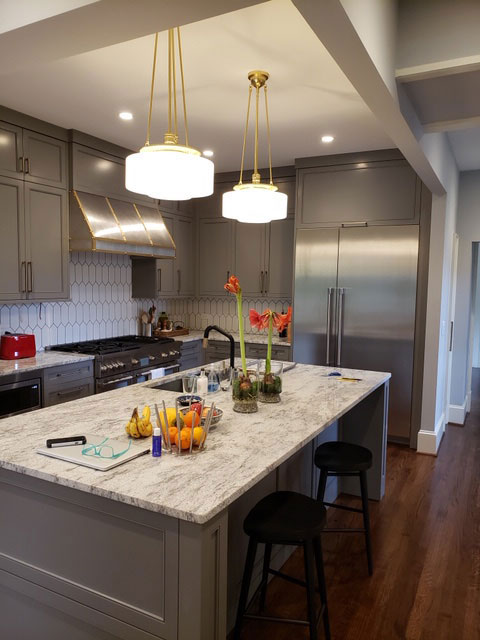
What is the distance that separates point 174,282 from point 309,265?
159 cm

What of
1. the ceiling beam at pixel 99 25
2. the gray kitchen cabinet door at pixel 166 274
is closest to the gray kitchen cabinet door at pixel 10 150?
the gray kitchen cabinet door at pixel 166 274

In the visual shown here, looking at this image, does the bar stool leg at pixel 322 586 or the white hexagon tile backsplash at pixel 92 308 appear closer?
the bar stool leg at pixel 322 586

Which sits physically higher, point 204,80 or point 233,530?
point 204,80

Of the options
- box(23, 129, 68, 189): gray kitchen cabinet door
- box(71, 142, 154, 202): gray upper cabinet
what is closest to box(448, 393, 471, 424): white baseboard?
box(71, 142, 154, 202): gray upper cabinet

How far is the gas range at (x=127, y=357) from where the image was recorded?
13.5ft

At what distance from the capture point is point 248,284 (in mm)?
5547

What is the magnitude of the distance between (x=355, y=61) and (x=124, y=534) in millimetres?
1798

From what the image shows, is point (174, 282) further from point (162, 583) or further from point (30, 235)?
point (162, 583)

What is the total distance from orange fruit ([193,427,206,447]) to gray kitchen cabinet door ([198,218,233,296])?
393 cm

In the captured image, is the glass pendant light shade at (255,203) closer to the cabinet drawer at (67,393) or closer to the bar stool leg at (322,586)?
the bar stool leg at (322,586)

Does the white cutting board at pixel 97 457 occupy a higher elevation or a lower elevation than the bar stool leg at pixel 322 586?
higher

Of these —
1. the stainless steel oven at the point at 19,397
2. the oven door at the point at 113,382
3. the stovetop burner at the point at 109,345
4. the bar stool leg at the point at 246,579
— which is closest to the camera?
the bar stool leg at the point at 246,579

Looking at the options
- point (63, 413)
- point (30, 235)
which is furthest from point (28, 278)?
point (63, 413)

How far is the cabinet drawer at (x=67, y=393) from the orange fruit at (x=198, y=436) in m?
2.22
